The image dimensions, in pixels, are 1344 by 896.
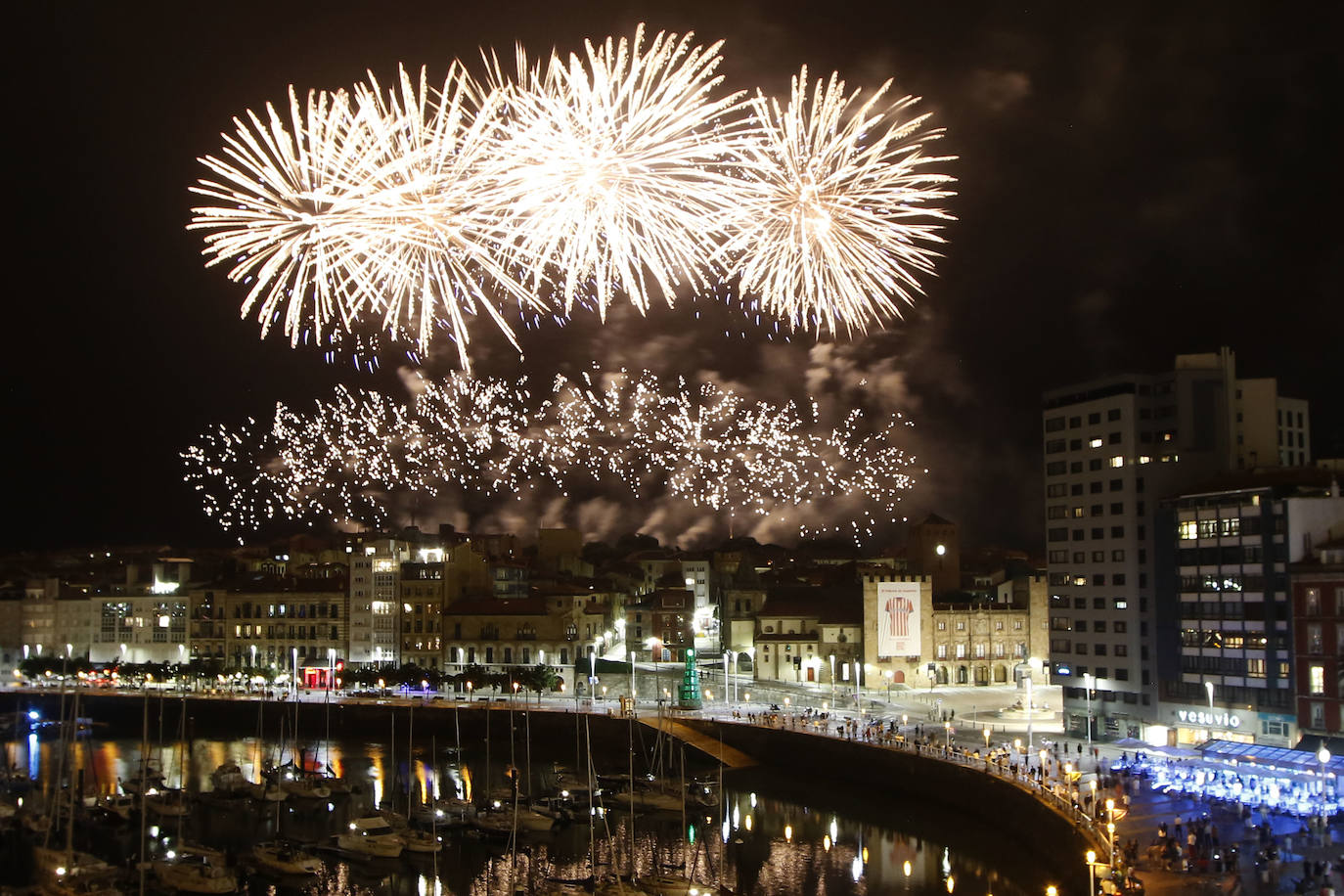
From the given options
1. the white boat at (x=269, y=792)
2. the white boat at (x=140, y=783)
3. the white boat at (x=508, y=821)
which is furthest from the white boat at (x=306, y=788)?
the white boat at (x=508, y=821)

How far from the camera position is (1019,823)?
39.7m

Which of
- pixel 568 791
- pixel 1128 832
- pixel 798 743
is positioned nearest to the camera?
pixel 1128 832

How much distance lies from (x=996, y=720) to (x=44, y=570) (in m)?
113

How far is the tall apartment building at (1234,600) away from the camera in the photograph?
43875mm

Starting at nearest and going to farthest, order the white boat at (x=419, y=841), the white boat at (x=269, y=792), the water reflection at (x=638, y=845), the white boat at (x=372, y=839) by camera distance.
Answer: the water reflection at (x=638, y=845) < the white boat at (x=372, y=839) < the white boat at (x=419, y=841) < the white boat at (x=269, y=792)

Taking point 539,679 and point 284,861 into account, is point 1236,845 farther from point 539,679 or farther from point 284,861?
point 539,679

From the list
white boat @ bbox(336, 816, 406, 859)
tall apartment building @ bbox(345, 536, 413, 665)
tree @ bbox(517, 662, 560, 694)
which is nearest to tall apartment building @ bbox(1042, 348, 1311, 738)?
white boat @ bbox(336, 816, 406, 859)

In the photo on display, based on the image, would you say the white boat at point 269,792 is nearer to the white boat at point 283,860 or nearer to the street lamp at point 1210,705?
the white boat at point 283,860

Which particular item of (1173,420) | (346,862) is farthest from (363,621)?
(1173,420)

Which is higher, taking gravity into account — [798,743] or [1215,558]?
[1215,558]

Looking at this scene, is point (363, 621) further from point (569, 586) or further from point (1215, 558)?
point (1215, 558)

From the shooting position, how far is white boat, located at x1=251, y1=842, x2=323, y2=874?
3866cm

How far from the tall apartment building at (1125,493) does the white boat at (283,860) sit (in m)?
28.9

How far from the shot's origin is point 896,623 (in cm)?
7250
